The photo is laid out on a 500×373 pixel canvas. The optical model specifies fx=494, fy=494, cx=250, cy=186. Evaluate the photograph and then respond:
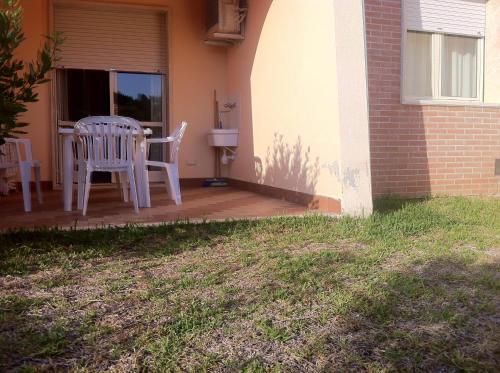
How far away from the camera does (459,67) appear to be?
21.6ft

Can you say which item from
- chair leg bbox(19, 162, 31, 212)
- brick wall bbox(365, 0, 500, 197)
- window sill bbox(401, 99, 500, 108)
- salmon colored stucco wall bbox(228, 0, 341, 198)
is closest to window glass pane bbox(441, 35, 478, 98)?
window sill bbox(401, 99, 500, 108)

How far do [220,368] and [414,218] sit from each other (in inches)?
124

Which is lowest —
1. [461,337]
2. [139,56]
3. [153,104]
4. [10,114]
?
[461,337]

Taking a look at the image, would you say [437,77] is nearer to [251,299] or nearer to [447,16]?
[447,16]

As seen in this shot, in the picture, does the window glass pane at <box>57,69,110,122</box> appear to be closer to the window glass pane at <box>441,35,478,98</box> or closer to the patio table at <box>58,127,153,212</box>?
the patio table at <box>58,127,153,212</box>

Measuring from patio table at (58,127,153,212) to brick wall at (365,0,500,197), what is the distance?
2.61 m

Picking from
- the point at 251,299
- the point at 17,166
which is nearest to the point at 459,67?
the point at 251,299

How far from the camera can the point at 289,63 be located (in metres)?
5.99

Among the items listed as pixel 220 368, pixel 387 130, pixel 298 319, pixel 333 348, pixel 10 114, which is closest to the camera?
pixel 220 368

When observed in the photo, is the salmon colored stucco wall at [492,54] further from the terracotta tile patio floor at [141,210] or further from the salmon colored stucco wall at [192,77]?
the salmon colored stucco wall at [192,77]

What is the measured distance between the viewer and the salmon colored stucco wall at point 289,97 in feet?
16.2

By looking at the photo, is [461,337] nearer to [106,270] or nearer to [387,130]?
[106,270]

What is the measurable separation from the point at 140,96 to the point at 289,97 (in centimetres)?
356

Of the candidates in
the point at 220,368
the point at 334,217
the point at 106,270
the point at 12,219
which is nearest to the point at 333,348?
the point at 220,368
